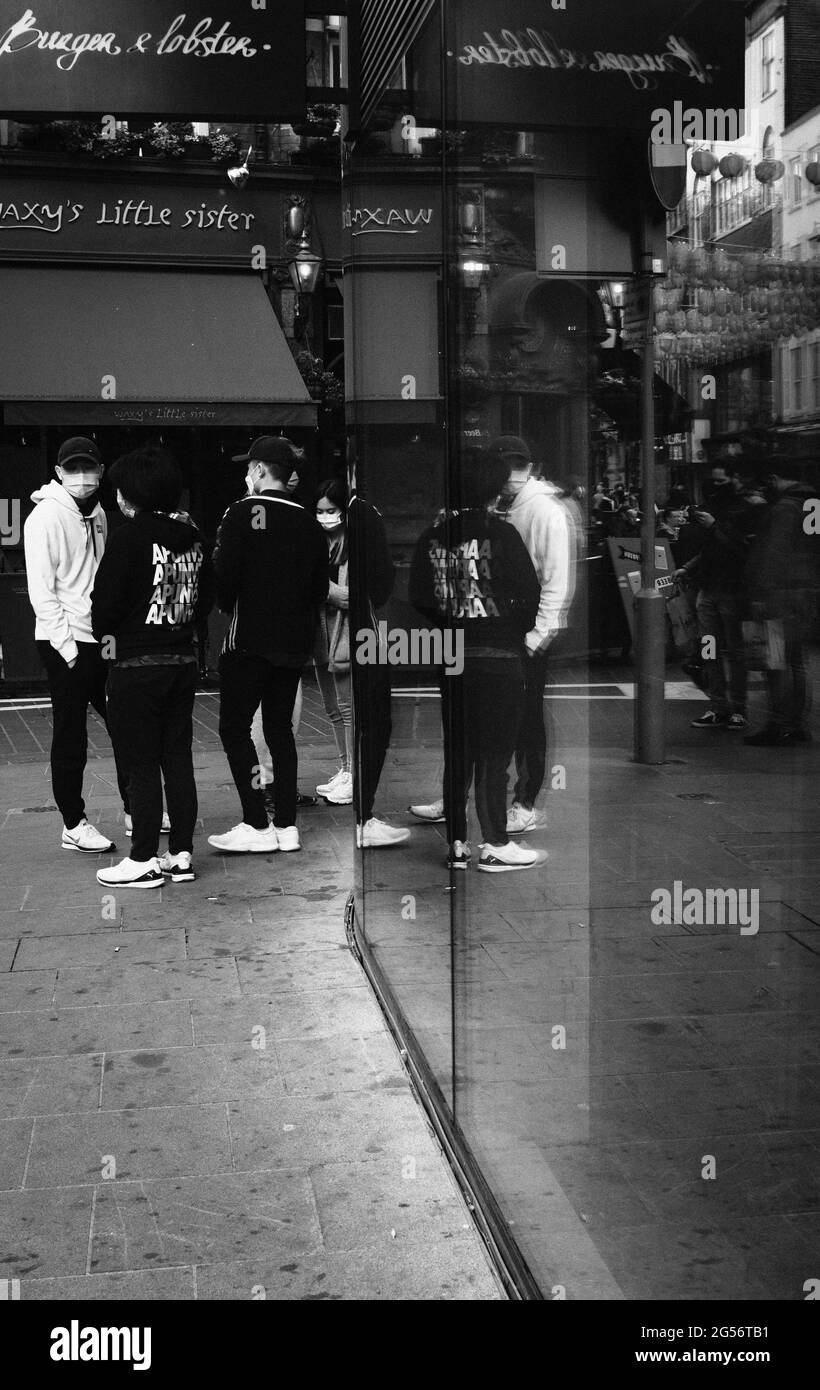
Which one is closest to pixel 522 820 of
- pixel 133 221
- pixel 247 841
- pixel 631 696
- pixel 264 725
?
pixel 631 696

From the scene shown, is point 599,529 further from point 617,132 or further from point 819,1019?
point 819,1019

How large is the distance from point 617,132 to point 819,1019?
1.24 metres

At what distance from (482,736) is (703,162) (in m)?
1.62

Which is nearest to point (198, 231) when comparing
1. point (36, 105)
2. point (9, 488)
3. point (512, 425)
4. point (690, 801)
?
point (9, 488)

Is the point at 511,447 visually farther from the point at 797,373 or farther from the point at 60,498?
the point at 60,498

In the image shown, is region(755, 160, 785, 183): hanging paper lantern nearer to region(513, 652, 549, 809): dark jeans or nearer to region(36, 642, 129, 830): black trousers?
region(513, 652, 549, 809): dark jeans

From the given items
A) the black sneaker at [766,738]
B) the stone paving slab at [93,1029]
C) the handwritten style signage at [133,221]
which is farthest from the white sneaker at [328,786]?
the handwritten style signage at [133,221]

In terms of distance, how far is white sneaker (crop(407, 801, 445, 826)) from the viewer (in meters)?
3.83

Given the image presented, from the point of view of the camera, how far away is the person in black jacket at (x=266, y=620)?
6.59 m

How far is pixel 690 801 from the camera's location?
2.06 meters

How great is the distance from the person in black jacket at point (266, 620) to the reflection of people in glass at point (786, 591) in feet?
16.1

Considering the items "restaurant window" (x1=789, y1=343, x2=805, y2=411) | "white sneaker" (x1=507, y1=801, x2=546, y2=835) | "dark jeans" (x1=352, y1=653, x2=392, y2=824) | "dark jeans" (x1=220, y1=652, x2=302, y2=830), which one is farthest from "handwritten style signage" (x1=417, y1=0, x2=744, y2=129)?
"dark jeans" (x1=220, y1=652, x2=302, y2=830)

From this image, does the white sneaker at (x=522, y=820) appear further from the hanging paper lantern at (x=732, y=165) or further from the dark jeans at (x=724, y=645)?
the hanging paper lantern at (x=732, y=165)

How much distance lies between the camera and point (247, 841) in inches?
273
